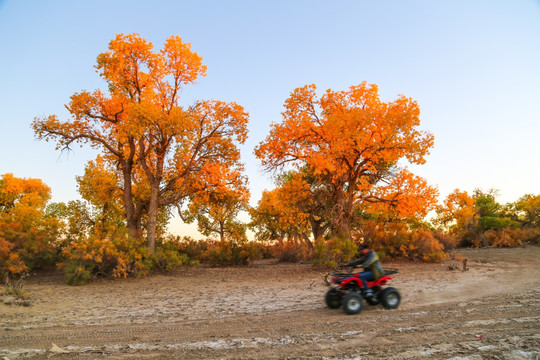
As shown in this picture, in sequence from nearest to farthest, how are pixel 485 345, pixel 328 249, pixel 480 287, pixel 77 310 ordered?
pixel 485 345 → pixel 77 310 → pixel 480 287 → pixel 328 249

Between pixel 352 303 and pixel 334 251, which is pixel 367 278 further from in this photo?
pixel 334 251

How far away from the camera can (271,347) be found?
18.0 ft

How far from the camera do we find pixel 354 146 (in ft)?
57.0

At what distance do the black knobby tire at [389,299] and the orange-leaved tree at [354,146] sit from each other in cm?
911

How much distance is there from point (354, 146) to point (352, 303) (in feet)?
35.3

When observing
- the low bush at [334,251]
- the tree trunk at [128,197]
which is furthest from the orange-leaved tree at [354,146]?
the tree trunk at [128,197]

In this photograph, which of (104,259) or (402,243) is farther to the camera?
(402,243)

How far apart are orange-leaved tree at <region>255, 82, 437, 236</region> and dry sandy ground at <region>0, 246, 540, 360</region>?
601 centimetres

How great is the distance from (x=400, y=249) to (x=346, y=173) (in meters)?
5.33

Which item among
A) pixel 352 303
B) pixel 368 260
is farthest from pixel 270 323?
pixel 368 260

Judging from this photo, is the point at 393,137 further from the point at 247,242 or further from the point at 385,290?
the point at 247,242

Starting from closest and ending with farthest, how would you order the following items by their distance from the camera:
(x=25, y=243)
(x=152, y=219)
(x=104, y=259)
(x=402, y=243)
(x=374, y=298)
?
(x=374, y=298), (x=104, y=259), (x=25, y=243), (x=152, y=219), (x=402, y=243)

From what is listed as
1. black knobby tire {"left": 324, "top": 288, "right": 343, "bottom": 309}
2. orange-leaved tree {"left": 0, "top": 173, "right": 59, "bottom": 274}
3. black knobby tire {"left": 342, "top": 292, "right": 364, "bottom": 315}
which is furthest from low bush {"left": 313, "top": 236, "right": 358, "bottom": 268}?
orange-leaved tree {"left": 0, "top": 173, "right": 59, "bottom": 274}

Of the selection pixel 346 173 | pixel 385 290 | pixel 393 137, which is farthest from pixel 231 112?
pixel 385 290
